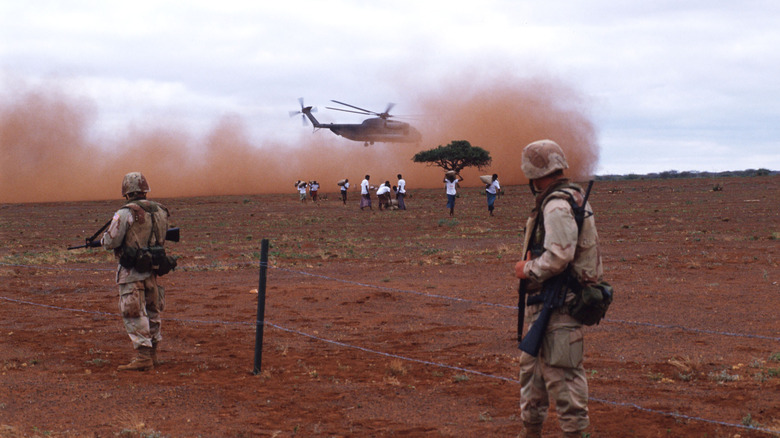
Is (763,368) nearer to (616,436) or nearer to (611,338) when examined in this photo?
(611,338)

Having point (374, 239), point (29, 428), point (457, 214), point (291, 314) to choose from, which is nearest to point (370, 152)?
point (457, 214)

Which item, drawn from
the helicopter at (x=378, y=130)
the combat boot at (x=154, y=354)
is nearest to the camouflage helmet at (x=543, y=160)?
the combat boot at (x=154, y=354)

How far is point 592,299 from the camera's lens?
4.89 m

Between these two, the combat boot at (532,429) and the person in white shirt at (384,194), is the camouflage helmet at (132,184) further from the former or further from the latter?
the person in white shirt at (384,194)

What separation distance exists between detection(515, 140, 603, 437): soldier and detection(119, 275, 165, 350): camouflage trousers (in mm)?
4582

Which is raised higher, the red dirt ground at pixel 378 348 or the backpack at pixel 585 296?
the backpack at pixel 585 296

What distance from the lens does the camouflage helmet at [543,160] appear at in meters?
5.18

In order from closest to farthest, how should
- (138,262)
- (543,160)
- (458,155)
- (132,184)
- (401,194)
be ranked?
(543,160), (138,262), (132,184), (401,194), (458,155)

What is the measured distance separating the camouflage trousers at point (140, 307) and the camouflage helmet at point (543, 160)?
478cm

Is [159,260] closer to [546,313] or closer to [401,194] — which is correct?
[546,313]

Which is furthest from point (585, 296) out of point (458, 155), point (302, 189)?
point (458, 155)

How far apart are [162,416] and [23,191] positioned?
76132 mm

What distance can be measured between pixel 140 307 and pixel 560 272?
494 centimetres

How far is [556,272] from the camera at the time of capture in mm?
4945
